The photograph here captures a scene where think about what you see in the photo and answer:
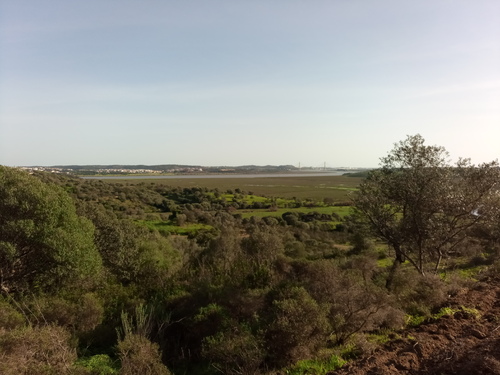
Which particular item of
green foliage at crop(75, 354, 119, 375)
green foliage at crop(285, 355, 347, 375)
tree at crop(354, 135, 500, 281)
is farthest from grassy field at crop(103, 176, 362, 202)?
green foliage at crop(75, 354, 119, 375)

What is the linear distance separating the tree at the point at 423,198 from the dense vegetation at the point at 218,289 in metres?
0.05

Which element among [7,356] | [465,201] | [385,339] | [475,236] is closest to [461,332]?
[385,339]

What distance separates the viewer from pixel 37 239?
1364 centimetres

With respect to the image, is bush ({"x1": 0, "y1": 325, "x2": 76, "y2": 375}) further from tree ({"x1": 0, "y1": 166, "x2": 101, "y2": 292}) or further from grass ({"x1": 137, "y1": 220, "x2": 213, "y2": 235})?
grass ({"x1": 137, "y1": 220, "x2": 213, "y2": 235})

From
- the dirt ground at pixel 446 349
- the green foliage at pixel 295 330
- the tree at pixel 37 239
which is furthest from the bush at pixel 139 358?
the tree at pixel 37 239

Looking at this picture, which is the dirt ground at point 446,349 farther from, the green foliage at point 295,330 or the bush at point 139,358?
the bush at point 139,358

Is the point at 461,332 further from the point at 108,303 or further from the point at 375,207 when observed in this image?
the point at 108,303

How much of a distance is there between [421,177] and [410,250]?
425cm

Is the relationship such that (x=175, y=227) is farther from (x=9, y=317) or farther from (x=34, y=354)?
(x=34, y=354)

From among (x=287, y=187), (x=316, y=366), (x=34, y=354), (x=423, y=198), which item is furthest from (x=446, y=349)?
(x=287, y=187)

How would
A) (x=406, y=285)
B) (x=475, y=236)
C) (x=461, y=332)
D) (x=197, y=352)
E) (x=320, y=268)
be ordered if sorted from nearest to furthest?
(x=461, y=332) < (x=197, y=352) < (x=320, y=268) < (x=406, y=285) < (x=475, y=236)

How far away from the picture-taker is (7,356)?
8.62m

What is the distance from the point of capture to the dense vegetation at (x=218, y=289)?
379 inches

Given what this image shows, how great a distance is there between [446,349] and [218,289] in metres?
7.49
